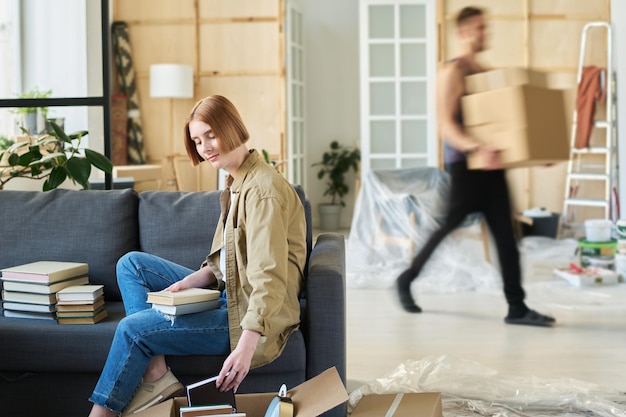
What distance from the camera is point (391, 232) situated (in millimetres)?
6516

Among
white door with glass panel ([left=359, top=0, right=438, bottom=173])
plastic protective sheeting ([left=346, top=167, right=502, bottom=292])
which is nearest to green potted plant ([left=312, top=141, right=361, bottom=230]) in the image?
white door with glass panel ([left=359, top=0, right=438, bottom=173])

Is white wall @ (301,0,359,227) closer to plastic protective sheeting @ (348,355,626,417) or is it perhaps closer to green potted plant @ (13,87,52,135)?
green potted plant @ (13,87,52,135)

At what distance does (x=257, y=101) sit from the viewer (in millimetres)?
8359

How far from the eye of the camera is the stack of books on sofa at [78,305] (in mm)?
2809

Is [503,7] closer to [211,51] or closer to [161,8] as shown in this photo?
[211,51]

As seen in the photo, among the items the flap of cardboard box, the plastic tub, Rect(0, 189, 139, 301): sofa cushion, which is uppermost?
Rect(0, 189, 139, 301): sofa cushion

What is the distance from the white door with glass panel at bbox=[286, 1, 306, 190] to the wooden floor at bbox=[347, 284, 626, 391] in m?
3.53

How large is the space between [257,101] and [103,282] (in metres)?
5.32

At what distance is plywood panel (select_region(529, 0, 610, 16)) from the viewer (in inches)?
316

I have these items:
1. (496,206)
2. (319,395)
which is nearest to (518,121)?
(496,206)

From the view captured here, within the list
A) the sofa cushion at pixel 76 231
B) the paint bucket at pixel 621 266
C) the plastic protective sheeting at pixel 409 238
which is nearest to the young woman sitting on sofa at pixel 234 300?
the sofa cushion at pixel 76 231

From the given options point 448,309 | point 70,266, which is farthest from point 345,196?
point 70,266

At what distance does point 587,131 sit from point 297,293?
5693mm

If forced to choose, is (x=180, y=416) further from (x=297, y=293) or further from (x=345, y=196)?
(x=345, y=196)
